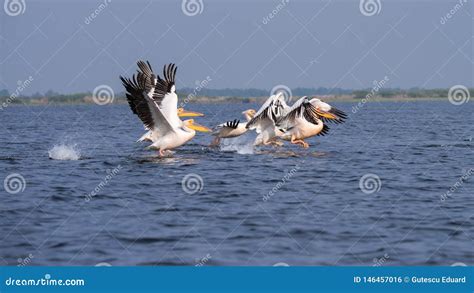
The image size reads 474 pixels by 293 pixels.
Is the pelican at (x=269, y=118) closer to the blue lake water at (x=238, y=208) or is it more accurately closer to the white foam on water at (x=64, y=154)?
the blue lake water at (x=238, y=208)

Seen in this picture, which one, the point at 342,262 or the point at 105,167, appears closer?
the point at 342,262

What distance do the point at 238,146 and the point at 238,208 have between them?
859 centimetres

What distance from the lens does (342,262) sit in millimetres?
8328

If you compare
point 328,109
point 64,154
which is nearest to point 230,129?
point 328,109

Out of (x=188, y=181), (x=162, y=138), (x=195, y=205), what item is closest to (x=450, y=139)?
(x=162, y=138)

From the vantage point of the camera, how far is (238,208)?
11219mm

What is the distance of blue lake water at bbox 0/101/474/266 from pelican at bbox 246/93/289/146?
39cm

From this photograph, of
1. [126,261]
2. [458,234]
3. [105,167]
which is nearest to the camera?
[126,261]

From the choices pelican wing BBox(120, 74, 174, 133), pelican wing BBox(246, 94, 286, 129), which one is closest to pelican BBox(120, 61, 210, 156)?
pelican wing BBox(120, 74, 174, 133)

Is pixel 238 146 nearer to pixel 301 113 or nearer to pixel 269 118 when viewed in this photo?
pixel 269 118

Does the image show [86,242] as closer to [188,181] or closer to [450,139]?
[188,181]

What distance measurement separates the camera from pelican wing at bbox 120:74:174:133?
1503 cm

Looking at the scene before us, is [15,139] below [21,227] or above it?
above

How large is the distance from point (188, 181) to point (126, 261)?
5.26 m
